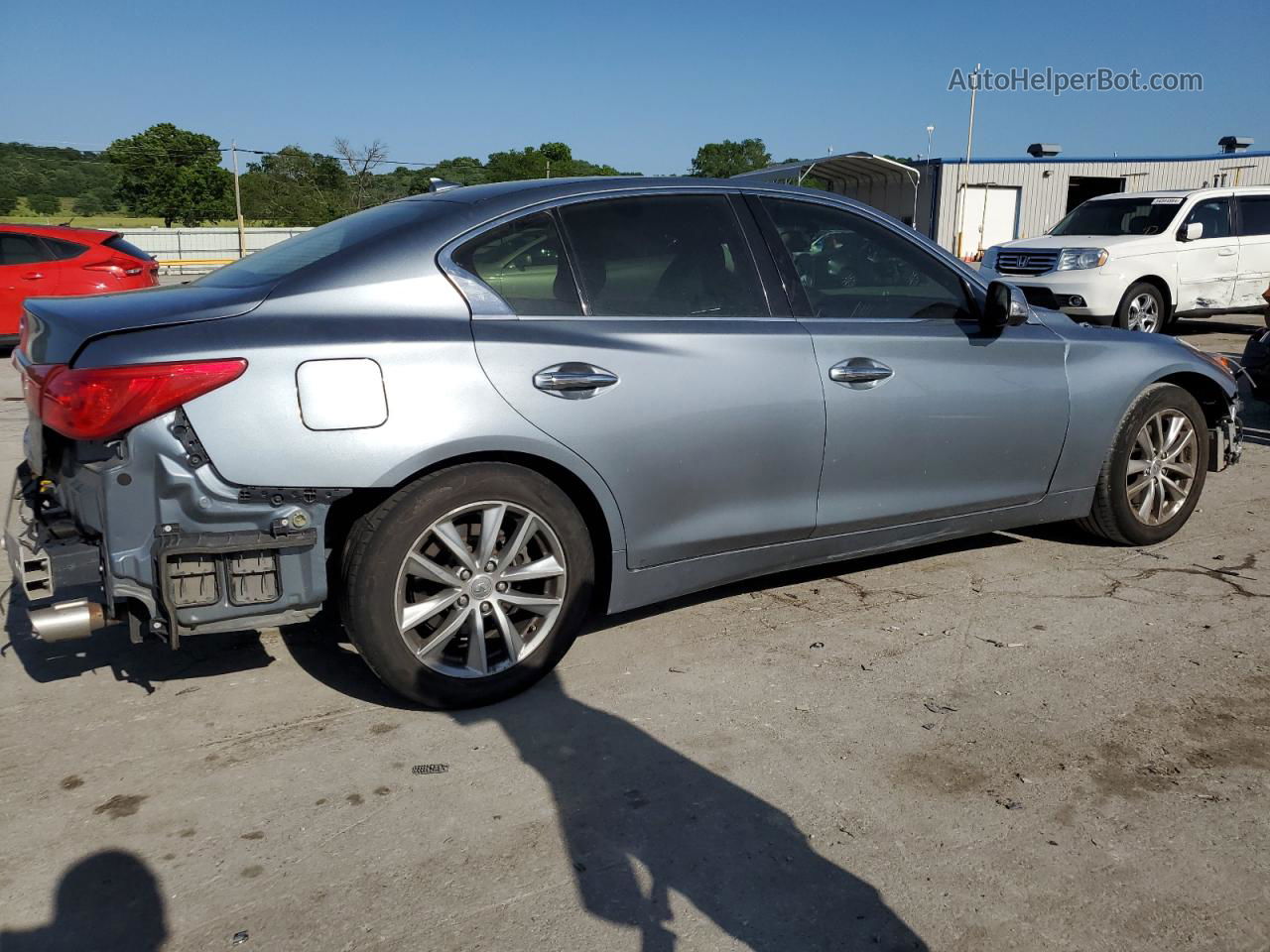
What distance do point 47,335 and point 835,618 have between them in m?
2.95

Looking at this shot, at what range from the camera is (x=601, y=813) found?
9.56 ft

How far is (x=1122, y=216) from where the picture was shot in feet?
43.8

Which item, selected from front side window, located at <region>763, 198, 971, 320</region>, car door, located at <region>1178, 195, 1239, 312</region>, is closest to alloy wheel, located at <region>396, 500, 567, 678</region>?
front side window, located at <region>763, 198, 971, 320</region>

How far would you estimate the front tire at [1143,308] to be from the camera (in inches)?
484

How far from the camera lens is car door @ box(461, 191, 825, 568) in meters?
3.47

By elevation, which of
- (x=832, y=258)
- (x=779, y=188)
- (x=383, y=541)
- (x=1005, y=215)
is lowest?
(x=383, y=541)

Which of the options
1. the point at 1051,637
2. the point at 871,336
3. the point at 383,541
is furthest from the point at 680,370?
the point at 1051,637

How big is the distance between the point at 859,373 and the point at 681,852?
1991mm

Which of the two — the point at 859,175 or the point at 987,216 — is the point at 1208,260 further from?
the point at 987,216

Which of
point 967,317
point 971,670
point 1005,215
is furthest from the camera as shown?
point 1005,215

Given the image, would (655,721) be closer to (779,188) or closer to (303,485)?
(303,485)

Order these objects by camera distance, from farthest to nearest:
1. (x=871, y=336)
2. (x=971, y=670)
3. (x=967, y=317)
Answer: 1. (x=967, y=317)
2. (x=871, y=336)
3. (x=971, y=670)

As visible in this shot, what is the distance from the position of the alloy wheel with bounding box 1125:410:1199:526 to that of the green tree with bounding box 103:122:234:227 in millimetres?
74072

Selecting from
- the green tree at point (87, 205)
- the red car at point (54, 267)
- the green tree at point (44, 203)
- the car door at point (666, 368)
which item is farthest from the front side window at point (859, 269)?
the green tree at point (87, 205)
